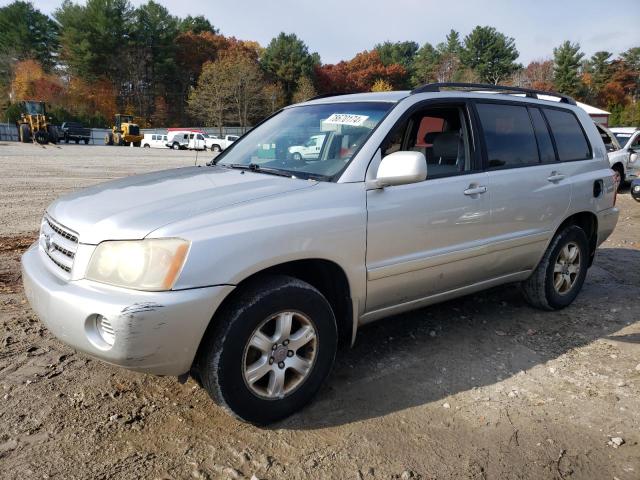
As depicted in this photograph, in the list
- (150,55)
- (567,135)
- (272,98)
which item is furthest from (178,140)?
(567,135)

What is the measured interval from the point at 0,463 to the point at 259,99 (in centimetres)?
6261

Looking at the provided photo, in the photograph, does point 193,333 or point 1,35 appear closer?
point 193,333

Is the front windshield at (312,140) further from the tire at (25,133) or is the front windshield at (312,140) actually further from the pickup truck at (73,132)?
the pickup truck at (73,132)

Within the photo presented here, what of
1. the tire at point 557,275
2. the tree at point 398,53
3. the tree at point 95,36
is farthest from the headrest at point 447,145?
the tree at point 398,53

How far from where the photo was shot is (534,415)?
2.94 metres

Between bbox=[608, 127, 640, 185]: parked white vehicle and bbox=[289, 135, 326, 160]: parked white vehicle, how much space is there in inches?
464

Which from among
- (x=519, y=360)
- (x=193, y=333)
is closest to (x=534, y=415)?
(x=519, y=360)

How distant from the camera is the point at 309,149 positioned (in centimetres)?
338

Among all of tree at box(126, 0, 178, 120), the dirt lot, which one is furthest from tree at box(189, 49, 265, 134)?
the dirt lot

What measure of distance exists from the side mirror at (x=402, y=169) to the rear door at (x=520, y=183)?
96 cm

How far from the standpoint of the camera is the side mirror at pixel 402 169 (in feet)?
9.44

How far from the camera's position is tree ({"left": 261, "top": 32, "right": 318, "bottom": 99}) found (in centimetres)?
7662

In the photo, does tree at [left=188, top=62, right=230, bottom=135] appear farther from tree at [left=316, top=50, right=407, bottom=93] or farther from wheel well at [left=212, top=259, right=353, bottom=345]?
wheel well at [left=212, top=259, right=353, bottom=345]

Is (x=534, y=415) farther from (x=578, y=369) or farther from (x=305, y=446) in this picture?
(x=305, y=446)
